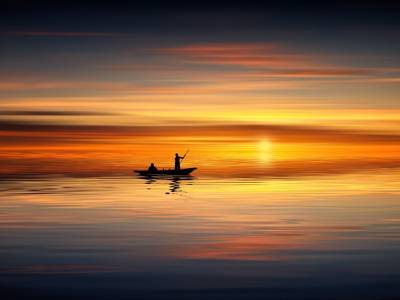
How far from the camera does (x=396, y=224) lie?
135 feet

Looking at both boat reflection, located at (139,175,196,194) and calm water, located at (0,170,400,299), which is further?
boat reflection, located at (139,175,196,194)

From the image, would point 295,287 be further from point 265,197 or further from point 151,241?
point 265,197

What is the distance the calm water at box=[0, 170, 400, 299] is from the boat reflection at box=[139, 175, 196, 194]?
24.4 feet

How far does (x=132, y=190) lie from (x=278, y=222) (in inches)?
1077

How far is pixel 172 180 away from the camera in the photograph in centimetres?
8200

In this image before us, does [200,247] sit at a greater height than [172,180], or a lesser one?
lesser

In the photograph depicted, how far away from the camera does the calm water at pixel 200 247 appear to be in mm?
24812

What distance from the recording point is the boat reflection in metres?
68.0

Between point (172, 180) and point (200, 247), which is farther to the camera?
point (172, 180)

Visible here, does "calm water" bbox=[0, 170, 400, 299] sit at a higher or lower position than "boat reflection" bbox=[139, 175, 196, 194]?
lower

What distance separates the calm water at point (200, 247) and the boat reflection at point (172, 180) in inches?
293

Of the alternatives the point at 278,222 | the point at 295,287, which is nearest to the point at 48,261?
the point at 295,287

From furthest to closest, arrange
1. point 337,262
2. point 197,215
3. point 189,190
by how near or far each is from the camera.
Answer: point 189,190, point 197,215, point 337,262

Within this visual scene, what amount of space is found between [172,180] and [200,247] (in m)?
49.1
